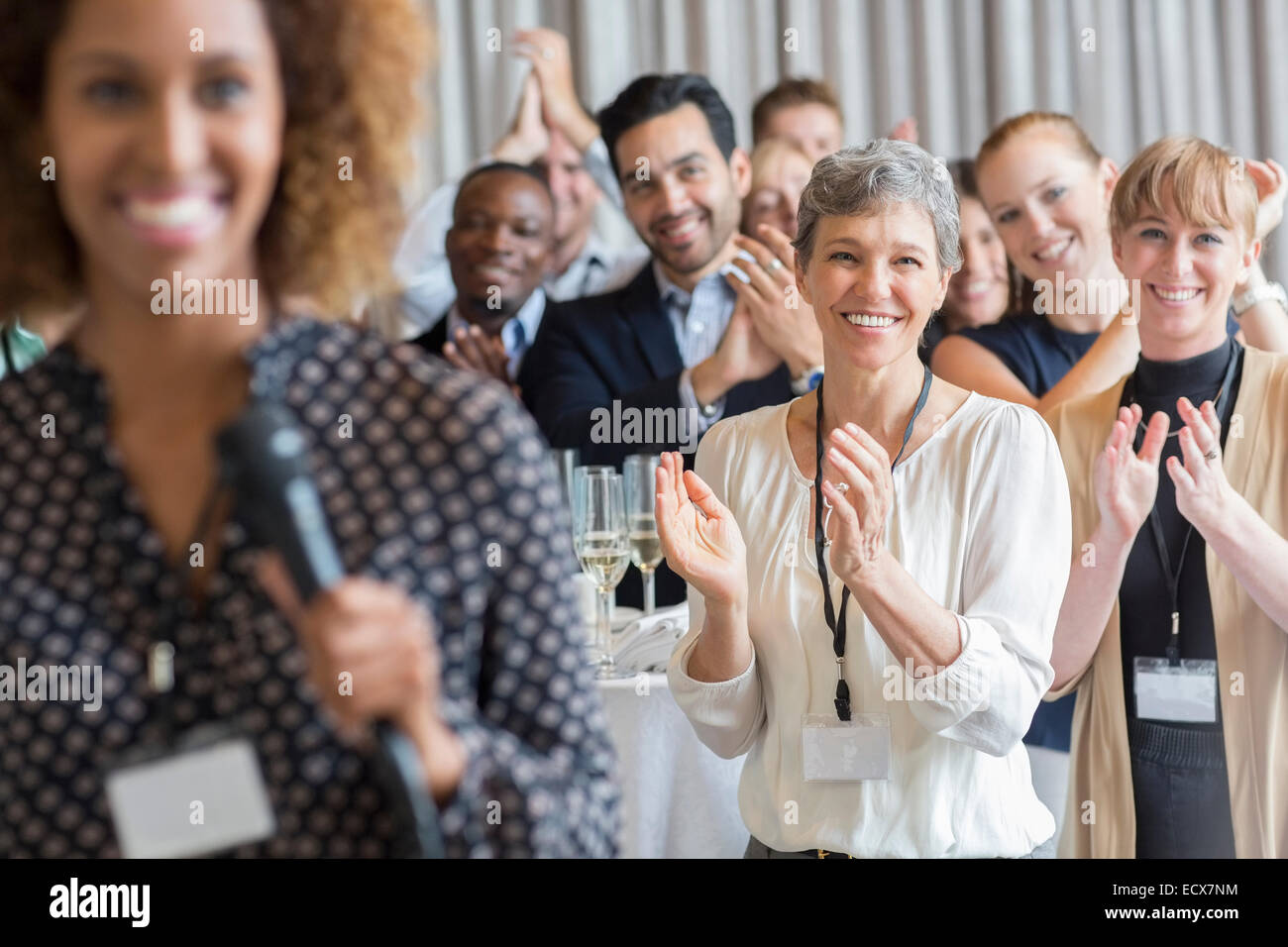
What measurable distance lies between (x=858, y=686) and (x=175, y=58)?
3.43 ft

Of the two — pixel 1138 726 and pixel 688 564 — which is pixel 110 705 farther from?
pixel 1138 726

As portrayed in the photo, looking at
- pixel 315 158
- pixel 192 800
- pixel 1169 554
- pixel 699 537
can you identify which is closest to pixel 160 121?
pixel 315 158

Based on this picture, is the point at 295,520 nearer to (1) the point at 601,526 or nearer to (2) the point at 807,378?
(1) the point at 601,526

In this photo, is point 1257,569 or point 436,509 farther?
point 1257,569

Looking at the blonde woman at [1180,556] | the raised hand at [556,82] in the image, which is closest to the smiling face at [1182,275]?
the blonde woman at [1180,556]

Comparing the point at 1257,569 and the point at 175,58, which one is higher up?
the point at 175,58

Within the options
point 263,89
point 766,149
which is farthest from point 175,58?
point 766,149

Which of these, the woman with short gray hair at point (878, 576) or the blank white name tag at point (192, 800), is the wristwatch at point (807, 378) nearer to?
the woman with short gray hair at point (878, 576)

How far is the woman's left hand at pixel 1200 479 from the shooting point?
5.70ft

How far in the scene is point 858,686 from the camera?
5.15 feet

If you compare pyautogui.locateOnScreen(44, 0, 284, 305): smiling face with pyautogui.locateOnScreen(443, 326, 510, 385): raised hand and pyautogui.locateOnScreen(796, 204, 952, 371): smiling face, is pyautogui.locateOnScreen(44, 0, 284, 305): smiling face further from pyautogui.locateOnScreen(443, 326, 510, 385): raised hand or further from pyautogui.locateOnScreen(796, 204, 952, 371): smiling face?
pyautogui.locateOnScreen(443, 326, 510, 385): raised hand

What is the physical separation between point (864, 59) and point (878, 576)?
3.14m

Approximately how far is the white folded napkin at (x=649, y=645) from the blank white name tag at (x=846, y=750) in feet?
1.84
